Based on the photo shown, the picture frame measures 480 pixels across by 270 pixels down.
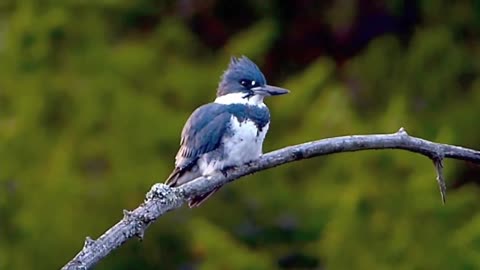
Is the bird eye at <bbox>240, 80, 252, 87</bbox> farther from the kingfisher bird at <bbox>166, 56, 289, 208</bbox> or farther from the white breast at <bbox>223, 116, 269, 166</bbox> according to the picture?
the white breast at <bbox>223, 116, 269, 166</bbox>

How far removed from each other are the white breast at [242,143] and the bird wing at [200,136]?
3 centimetres

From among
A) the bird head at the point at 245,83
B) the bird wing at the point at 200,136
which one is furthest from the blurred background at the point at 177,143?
A: the bird wing at the point at 200,136

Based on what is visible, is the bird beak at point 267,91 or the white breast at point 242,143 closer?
the white breast at point 242,143

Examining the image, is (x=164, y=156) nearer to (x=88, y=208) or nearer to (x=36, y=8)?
(x=88, y=208)

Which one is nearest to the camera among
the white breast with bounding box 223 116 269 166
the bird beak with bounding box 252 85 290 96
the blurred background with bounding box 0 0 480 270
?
the white breast with bounding box 223 116 269 166

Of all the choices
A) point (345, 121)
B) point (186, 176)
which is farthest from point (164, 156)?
point (186, 176)

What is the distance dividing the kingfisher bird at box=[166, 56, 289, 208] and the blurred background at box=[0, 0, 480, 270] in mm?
2059

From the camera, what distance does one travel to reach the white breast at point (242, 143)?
3639mm

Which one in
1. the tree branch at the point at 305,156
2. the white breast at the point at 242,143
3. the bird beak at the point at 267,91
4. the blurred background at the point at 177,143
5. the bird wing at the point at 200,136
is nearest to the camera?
the tree branch at the point at 305,156

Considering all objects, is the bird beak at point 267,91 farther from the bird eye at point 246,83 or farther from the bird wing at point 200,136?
the bird wing at point 200,136

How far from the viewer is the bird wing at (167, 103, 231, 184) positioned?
12.3 ft

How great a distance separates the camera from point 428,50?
745cm

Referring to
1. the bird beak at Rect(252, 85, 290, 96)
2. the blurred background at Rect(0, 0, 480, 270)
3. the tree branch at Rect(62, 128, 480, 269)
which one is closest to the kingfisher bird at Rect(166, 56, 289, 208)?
the bird beak at Rect(252, 85, 290, 96)

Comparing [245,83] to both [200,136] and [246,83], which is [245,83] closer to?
[246,83]
